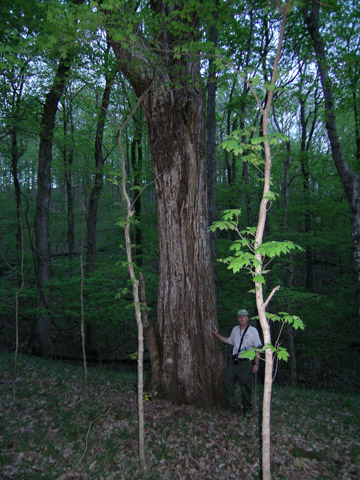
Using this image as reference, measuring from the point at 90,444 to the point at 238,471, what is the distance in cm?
185

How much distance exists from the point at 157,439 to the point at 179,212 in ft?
10.7

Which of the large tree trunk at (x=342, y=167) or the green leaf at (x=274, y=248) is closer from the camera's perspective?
the green leaf at (x=274, y=248)

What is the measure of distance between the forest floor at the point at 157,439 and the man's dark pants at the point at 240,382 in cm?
22

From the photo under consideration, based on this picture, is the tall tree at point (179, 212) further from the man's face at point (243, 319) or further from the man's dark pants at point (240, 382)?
the man's face at point (243, 319)

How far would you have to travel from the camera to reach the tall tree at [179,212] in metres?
4.75

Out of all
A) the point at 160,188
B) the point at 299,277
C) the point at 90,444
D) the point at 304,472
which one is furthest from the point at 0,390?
the point at 299,277

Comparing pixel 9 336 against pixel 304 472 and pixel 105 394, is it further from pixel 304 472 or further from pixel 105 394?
pixel 304 472

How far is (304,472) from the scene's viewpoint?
3.53 m

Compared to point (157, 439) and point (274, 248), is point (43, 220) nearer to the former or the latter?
point (157, 439)

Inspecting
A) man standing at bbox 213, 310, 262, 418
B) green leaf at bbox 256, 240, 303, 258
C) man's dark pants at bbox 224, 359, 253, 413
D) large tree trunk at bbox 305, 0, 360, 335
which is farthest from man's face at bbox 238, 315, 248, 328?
large tree trunk at bbox 305, 0, 360, 335

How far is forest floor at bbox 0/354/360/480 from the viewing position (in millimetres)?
3397

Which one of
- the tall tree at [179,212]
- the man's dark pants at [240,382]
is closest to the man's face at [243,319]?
the tall tree at [179,212]

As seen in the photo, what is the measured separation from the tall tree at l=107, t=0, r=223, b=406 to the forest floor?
0.56m

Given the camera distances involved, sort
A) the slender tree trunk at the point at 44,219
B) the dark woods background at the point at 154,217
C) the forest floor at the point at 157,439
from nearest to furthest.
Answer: the forest floor at the point at 157,439
the dark woods background at the point at 154,217
the slender tree trunk at the point at 44,219
